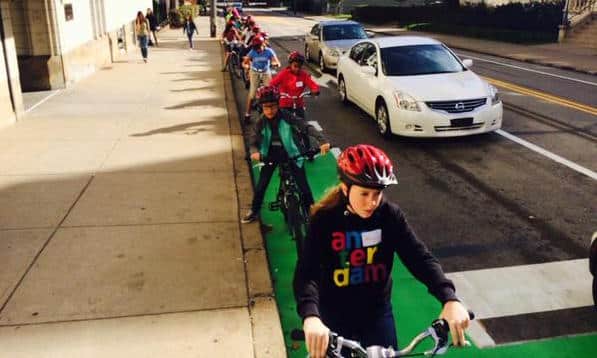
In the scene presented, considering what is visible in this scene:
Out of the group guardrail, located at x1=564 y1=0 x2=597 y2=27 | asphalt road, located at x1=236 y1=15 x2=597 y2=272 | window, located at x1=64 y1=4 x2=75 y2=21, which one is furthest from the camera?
guardrail, located at x1=564 y1=0 x2=597 y2=27

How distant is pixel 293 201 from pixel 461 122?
16.7 feet

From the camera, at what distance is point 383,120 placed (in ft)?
35.9

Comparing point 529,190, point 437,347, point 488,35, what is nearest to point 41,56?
point 529,190

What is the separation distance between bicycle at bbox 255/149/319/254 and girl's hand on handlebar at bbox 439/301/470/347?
3039mm

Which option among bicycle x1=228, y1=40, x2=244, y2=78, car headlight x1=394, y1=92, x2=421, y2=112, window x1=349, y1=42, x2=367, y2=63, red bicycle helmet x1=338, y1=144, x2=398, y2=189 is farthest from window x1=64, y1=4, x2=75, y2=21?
red bicycle helmet x1=338, y1=144, x2=398, y2=189

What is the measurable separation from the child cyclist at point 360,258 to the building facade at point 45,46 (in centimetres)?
1079

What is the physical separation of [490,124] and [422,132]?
4.16 ft

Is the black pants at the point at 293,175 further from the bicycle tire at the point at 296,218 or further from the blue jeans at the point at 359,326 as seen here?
the blue jeans at the point at 359,326

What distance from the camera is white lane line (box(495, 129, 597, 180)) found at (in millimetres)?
8883

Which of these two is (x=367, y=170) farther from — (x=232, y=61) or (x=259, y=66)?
(x=232, y=61)

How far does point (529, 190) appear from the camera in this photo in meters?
8.16

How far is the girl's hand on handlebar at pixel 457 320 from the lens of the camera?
2648 millimetres

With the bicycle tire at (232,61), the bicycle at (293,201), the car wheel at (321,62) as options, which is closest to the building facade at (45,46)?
the bicycle tire at (232,61)

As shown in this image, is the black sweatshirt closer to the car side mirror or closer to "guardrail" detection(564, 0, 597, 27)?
the car side mirror
